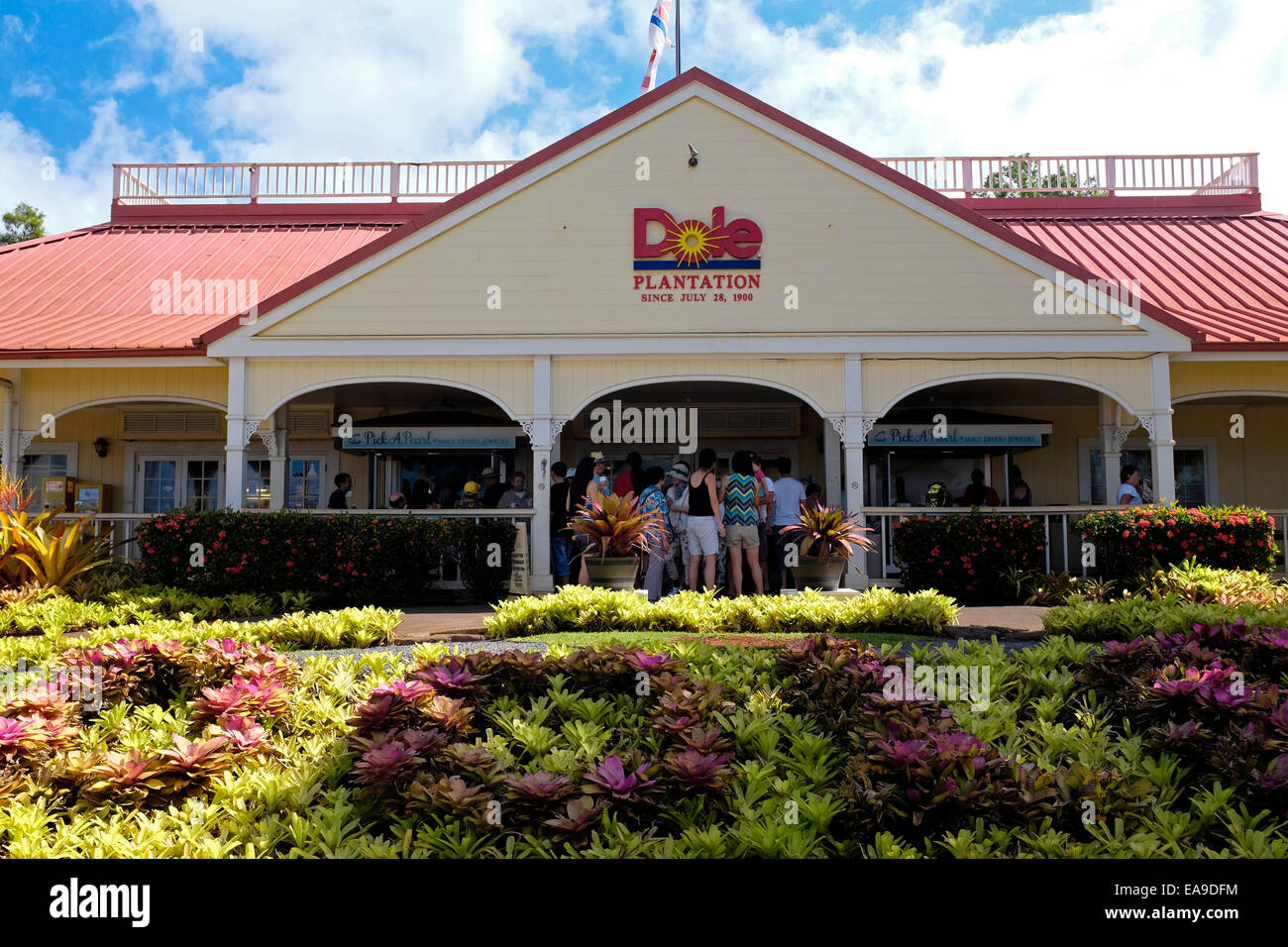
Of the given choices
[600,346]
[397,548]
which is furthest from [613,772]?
[600,346]

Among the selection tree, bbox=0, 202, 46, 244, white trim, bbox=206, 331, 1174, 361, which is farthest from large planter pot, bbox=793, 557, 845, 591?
tree, bbox=0, 202, 46, 244

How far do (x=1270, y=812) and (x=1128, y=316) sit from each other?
8.95 metres

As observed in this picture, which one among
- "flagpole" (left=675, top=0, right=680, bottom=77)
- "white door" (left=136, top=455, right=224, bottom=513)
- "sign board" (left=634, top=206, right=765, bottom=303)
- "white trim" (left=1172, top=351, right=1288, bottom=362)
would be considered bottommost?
"white door" (left=136, top=455, right=224, bottom=513)

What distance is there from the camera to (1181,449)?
15398 millimetres

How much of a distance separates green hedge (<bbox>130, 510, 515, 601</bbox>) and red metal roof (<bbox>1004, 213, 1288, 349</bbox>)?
31.7 feet

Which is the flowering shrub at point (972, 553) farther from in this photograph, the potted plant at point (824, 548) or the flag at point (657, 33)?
the flag at point (657, 33)

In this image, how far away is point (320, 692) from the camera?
5395 millimetres

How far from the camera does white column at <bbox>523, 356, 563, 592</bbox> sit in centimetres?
1149

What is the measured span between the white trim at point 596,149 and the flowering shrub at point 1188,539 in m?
2.51

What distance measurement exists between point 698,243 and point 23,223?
33601 millimetres

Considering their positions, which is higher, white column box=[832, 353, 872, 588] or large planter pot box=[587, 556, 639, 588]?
white column box=[832, 353, 872, 588]

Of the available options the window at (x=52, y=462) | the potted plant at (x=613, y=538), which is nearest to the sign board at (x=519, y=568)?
the potted plant at (x=613, y=538)

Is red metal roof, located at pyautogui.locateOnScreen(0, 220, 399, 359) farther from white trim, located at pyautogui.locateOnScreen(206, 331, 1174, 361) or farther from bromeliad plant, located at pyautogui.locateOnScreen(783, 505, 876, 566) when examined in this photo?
bromeliad plant, located at pyautogui.locateOnScreen(783, 505, 876, 566)
